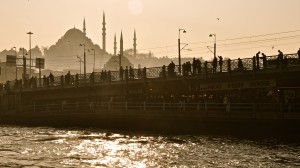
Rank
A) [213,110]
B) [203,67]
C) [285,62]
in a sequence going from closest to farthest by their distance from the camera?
[285,62], [213,110], [203,67]

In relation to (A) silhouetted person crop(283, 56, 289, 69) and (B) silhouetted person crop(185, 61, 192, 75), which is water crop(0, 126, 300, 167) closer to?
(A) silhouetted person crop(283, 56, 289, 69)

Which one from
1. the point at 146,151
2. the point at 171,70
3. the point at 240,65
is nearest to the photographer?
the point at 146,151

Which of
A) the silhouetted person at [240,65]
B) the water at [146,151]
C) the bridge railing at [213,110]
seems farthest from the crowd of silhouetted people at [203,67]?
the water at [146,151]

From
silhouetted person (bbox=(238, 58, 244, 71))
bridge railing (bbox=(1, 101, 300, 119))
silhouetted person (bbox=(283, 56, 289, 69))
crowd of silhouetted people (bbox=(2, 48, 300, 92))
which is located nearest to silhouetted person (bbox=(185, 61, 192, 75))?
crowd of silhouetted people (bbox=(2, 48, 300, 92))

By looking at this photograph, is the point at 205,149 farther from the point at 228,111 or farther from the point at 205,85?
the point at 205,85

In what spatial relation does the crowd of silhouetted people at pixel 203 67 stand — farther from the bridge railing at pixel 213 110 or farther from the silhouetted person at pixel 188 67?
the bridge railing at pixel 213 110

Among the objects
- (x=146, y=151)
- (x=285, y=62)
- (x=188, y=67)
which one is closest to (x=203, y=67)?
(x=188, y=67)

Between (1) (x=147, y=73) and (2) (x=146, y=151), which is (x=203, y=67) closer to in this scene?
(1) (x=147, y=73)

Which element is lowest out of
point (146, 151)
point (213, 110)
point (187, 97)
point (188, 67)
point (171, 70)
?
point (146, 151)

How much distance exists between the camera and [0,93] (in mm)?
58312

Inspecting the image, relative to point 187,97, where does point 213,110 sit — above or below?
below

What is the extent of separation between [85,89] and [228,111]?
21.1m

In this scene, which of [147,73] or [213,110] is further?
[147,73]

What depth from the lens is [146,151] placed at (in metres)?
25.6
